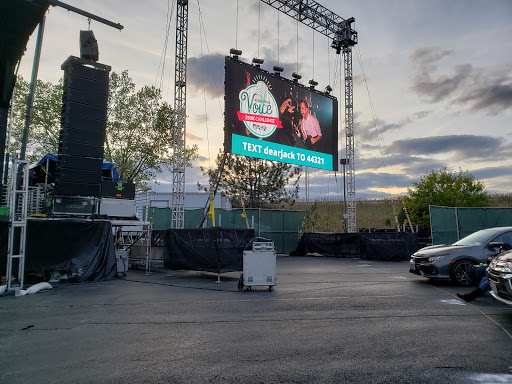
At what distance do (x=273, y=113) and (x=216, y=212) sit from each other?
7120 mm

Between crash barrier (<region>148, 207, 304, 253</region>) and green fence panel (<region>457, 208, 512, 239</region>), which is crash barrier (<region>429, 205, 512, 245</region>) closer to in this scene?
green fence panel (<region>457, 208, 512, 239</region>)

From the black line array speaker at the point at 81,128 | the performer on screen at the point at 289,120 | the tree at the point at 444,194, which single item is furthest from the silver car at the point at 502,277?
the tree at the point at 444,194

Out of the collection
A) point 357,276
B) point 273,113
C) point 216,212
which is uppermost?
point 273,113

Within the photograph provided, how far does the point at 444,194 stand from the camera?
40.4 metres

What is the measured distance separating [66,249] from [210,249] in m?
3.95

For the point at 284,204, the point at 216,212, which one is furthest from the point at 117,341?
the point at 284,204

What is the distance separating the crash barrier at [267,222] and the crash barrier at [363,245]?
2.90 feet

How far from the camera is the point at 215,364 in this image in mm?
3969

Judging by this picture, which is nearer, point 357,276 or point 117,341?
point 117,341

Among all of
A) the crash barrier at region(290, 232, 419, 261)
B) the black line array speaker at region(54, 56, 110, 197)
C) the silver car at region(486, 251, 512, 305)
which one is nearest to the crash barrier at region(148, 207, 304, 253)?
the crash barrier at region(290, 232, 419, 261)

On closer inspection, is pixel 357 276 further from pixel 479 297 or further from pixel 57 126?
pixel 57 126

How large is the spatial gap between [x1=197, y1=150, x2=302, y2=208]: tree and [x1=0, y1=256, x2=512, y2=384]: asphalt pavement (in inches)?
948

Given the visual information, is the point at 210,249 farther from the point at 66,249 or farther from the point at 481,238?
the point at 481,238

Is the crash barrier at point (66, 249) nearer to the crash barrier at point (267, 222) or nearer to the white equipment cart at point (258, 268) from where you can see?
the white equipment cart at point (258, 268)
